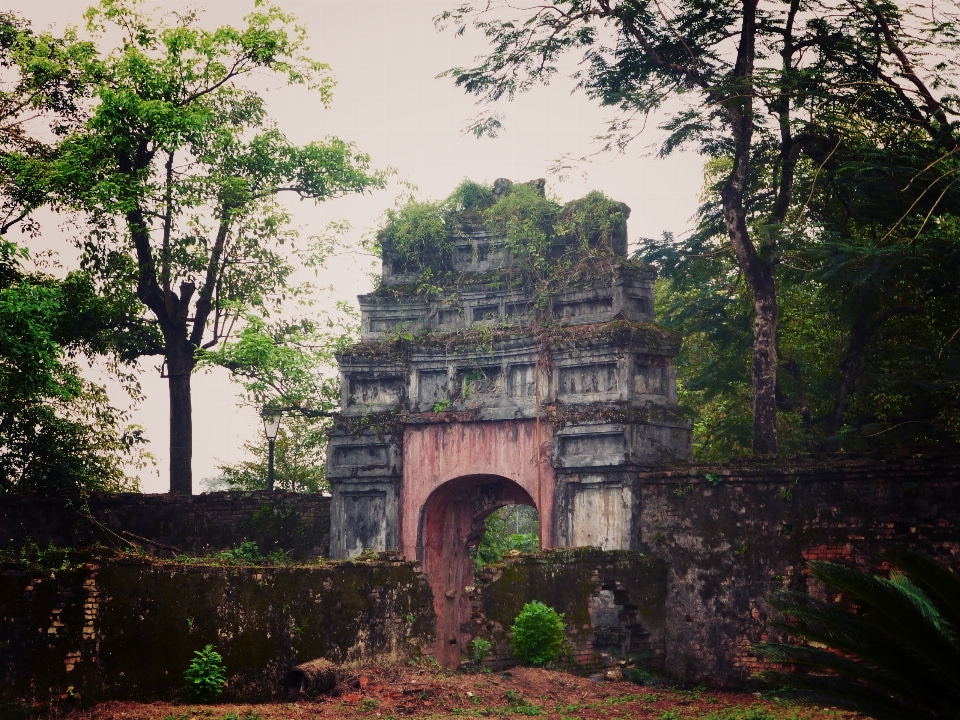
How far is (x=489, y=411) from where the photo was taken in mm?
18781

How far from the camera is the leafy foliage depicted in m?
5.88

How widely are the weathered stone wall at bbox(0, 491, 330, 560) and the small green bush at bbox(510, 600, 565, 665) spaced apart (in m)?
6.70

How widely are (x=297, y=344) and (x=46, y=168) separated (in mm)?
6056

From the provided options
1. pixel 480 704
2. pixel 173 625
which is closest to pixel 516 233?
pixel 480 704

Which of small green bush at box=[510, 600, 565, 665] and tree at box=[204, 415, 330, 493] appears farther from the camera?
tree at box=[204, 415, 330, 493]

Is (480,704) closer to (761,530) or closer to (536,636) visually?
(536,636)

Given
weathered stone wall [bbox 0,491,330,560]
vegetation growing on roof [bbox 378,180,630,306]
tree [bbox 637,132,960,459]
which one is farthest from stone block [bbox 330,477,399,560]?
tree [bbox 637,132,960,459]

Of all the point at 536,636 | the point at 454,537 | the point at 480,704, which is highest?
the point at 454,537

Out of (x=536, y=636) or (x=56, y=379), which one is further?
(x=56, y=379)

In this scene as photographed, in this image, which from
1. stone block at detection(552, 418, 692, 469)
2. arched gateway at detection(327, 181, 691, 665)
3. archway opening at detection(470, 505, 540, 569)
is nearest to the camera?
stone block at detection(552, 418, 692, 469)

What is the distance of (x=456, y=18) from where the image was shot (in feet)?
62.5

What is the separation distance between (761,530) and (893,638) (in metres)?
8.95

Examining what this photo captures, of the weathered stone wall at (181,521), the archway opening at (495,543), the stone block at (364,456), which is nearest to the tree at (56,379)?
the weathered stone wall at (181,521)

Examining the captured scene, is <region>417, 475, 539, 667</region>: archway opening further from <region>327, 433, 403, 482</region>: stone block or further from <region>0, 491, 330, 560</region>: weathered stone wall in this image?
<region>0, 491, 330, 560</region>: weathered stone wall
